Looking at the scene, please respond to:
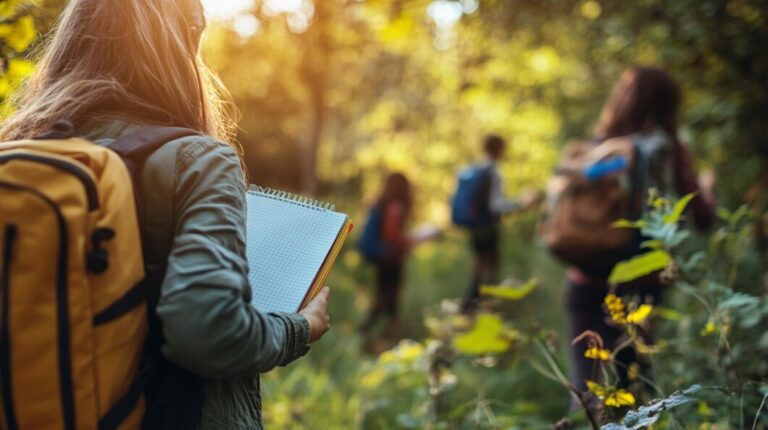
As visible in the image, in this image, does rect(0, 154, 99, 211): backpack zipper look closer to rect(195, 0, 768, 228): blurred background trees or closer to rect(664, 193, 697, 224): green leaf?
rect(664, 193, 697, 224): green leaf

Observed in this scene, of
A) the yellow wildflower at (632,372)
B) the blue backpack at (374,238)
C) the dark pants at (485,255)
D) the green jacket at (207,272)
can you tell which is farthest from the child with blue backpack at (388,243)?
the green jacket at (207,272)

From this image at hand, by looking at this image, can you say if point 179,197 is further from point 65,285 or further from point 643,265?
point 643,265

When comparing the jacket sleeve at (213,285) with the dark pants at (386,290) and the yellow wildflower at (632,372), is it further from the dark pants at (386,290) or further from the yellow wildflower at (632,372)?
the dark pants at (386,290)

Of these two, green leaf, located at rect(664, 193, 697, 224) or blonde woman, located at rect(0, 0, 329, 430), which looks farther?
green leaf, located at rect(664, 193, 697, 224)

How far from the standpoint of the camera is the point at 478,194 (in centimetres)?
775

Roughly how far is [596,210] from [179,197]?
7.42ft

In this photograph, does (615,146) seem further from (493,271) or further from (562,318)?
(493,271)

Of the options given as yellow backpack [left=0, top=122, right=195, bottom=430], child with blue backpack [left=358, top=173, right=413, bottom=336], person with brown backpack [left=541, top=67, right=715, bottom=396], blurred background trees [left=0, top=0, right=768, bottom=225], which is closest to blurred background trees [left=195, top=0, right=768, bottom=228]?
blurred background trees [left=0, top=0, right=768, bottom=225]

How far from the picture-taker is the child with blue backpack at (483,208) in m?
7.76

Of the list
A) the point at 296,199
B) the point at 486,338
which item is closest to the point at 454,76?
the point at 486,338

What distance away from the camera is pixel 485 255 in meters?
7.86

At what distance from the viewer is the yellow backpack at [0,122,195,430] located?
114 cm

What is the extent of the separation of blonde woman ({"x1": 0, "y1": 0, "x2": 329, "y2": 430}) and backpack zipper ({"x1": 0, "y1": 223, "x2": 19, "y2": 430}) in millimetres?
211

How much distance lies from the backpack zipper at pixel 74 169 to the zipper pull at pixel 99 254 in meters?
0.04
